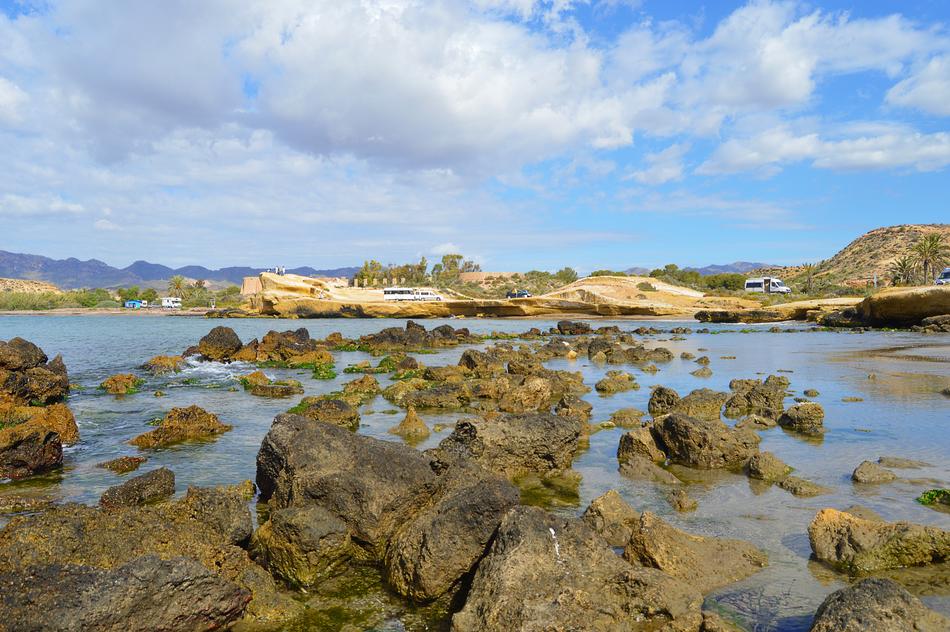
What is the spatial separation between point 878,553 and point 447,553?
5.50 meters

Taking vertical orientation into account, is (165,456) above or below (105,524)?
below

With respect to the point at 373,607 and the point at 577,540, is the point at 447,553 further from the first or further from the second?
the point at 577,540

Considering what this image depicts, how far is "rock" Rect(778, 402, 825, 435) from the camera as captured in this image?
14828 millimetres

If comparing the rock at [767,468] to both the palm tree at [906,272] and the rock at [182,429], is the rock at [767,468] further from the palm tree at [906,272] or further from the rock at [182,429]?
the palm tree at [906,272]

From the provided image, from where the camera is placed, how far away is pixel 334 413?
52.5 ft

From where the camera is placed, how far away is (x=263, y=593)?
6543mm

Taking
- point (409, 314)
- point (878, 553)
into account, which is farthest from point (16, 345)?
point (409, 314)

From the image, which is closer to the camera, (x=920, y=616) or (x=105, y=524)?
(x=920, y=616)

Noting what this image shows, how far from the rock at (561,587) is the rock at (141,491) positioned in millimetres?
6823

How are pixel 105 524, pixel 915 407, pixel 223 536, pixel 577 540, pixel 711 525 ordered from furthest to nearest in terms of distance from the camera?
pixel 915 407 < pixel 711 525 < pixel 223 536 < pixel 105 524 < pixel 577 540

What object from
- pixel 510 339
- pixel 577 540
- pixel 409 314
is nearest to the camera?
pixel 577 540

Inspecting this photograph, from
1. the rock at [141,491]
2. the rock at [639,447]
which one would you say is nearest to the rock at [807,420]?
the rock at [639,447]

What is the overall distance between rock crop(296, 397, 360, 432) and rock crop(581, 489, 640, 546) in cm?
884

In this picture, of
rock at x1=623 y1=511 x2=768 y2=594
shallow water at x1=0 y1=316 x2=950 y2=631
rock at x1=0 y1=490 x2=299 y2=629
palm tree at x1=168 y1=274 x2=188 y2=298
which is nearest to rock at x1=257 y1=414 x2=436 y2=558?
rock at x1=0 y1=490 x2=299 y2=629
